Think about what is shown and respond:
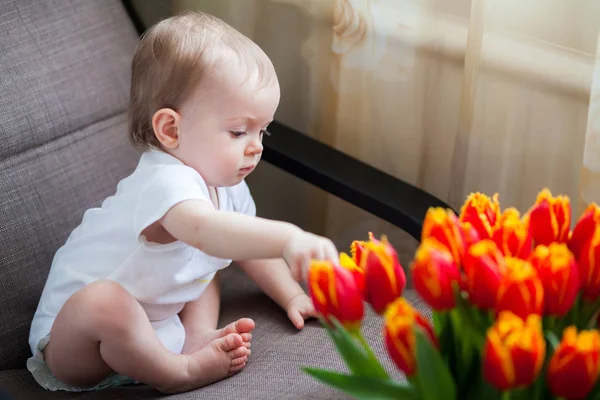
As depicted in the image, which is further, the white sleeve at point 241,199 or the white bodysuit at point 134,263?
the white sleeve at point 241,199

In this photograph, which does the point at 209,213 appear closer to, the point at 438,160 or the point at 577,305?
the point at 577,305

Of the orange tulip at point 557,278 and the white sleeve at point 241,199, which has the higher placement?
the orange tulip at point 557,278

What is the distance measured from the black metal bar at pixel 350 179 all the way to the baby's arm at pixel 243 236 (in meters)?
0.39

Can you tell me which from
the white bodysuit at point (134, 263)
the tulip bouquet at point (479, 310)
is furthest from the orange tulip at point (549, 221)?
the white bodysuit at point (134, 263)

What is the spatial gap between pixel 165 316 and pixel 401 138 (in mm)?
540

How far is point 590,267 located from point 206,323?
694 millimetres

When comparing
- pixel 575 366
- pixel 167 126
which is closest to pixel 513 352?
pixel 575 366

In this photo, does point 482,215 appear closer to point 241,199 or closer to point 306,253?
point 306,253

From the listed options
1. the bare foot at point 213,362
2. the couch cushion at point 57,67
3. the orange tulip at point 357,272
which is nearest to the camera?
the orange tulip at point 357,272

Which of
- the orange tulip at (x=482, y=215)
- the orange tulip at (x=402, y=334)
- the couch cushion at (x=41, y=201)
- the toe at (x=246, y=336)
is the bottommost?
the toe at (x=246, y=336)

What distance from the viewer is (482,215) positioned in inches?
30.1

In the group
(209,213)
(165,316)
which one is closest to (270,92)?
(209,213)

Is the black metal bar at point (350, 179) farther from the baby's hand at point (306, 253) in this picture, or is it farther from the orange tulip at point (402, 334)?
the orange tulip at point (402, 334)

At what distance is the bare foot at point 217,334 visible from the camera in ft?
3.83
